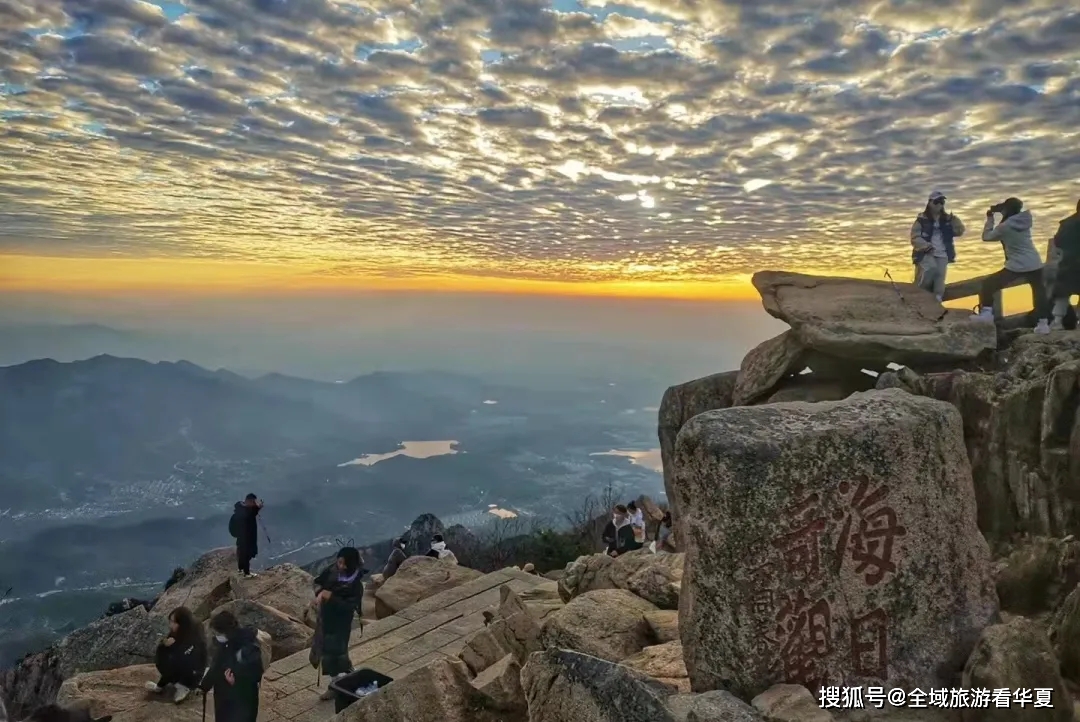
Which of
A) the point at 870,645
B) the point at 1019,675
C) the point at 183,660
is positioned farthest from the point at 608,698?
the point at 183,660

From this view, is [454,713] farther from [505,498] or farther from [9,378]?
[9,378]

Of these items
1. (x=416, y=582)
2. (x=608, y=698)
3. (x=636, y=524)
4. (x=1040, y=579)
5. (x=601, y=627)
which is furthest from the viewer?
(x=636, y=524)

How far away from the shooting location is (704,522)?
16.9ft

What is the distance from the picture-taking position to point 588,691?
4668mm

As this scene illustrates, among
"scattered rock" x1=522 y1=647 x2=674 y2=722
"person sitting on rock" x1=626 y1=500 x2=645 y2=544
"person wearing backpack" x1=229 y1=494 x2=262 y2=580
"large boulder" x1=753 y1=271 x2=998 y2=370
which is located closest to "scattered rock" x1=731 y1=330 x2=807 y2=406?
"large boulder" x1=753 y1=271 x2=998 y2=370

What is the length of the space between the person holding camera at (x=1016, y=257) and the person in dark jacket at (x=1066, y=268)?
0.63 ft

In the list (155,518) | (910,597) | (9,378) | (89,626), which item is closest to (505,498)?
(155,518)

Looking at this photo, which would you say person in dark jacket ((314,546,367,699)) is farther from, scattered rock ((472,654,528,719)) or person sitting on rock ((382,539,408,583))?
person sitting on rock ((382,539,408,583))

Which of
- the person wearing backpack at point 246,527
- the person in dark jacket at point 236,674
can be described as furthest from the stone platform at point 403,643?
the person wearing backpack at point 246,527

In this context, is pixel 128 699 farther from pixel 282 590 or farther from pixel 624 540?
pixel 624 540

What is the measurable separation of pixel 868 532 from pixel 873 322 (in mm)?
7254

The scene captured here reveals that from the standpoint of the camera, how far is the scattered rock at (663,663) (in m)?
6.08

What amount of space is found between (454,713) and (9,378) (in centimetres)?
24362

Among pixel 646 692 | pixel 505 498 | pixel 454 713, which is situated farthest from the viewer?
pixel 505 498
